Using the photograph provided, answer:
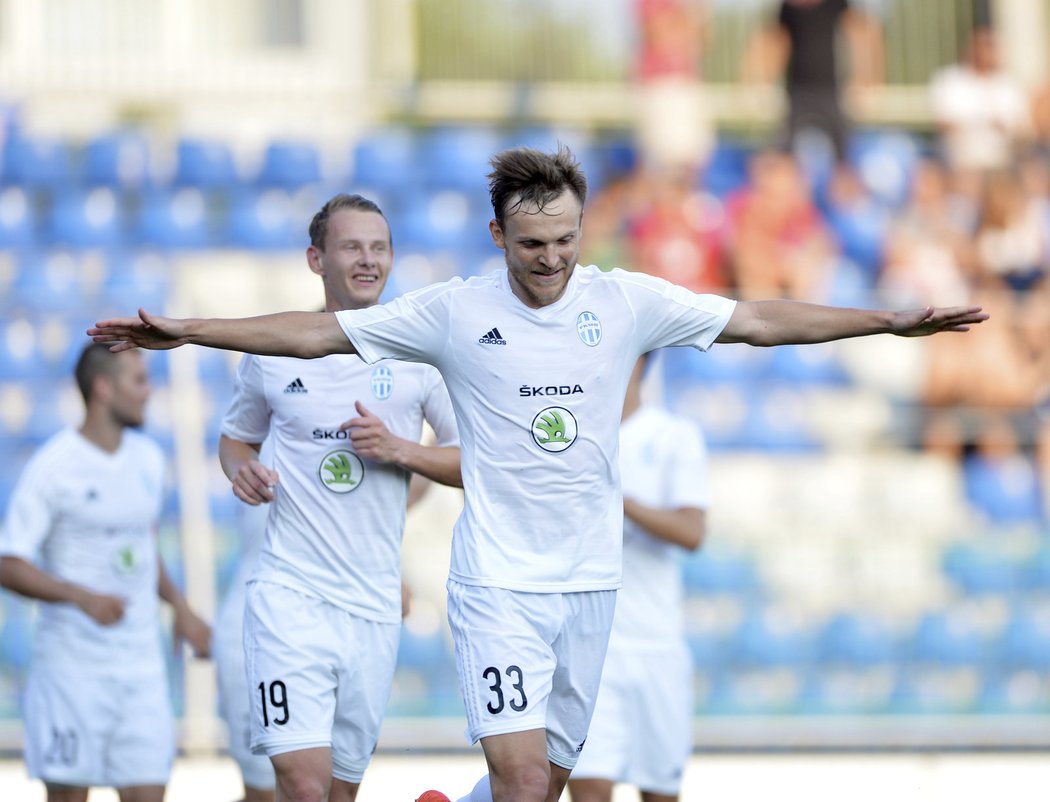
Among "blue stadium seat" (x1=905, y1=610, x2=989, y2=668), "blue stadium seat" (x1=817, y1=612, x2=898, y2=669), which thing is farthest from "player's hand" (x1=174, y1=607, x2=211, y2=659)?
"blue stadium seat" (x1=905, y1=610, x2=989, y2=668)

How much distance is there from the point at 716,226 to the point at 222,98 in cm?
564

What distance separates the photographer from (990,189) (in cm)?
1500

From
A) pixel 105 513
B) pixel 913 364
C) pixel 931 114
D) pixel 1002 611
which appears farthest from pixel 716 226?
pixel 105 513

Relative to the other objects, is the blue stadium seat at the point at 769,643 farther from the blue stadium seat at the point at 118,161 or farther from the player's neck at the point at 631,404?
the blue stadium seat at the point at 118,161

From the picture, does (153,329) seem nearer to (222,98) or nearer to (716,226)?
(716,226)

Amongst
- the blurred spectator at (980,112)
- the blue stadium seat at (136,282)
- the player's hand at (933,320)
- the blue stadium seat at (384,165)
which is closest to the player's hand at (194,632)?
the player's hand at (933,320)

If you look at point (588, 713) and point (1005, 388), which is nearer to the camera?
point (588, 713)

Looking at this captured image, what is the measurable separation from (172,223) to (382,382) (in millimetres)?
9185

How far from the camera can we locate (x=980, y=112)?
1647 cm

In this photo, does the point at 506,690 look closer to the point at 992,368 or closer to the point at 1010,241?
the point at 992,368

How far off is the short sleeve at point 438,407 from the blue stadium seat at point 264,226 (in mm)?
8669

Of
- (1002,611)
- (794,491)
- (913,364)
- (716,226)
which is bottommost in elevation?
(1002,611)

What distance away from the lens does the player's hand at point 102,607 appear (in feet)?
23.4

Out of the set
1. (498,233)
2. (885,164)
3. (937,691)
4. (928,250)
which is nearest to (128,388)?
(498,233)
